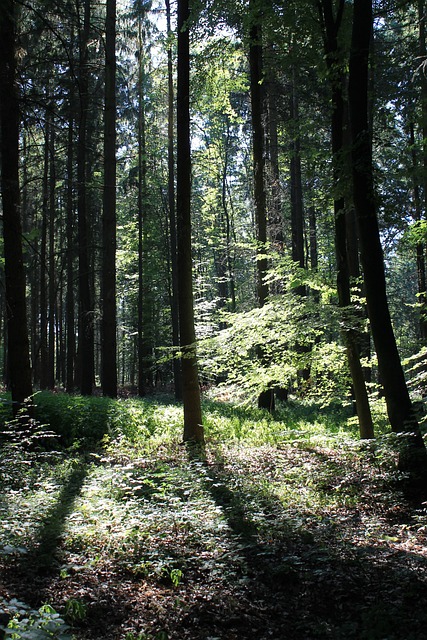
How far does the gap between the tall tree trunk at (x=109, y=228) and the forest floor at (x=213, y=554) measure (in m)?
8.33

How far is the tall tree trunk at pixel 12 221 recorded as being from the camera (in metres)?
9.51

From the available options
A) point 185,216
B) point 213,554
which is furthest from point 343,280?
point 213,554

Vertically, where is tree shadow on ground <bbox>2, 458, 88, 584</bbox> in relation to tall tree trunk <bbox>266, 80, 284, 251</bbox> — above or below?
below

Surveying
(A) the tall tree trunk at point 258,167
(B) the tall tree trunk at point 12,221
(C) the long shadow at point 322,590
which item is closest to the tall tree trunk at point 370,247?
(C) the long shadow at point 322,590

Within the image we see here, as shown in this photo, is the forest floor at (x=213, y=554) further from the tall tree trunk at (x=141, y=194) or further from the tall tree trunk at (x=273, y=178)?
the tall tree trunk at (x=141, y=194)

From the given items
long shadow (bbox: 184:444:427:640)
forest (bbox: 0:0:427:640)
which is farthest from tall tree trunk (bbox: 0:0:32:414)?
long shadow (bbox: 184:444:427:640)

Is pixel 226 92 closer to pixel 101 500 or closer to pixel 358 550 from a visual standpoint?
pixel 101 500

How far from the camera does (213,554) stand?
4.88 metres

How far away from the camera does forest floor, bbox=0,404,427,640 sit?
373cm

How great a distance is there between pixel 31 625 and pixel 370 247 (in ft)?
18.6

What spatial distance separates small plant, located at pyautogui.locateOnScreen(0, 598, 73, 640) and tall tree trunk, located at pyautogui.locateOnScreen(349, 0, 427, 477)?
186 inches

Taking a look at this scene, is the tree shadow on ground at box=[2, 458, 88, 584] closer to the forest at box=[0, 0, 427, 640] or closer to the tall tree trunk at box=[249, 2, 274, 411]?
the forest at box=[0, 0, 427, 640]

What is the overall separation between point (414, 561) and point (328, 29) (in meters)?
7.85

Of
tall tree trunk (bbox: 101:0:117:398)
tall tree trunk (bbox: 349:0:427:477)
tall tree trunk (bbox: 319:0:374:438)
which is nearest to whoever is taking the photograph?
tall tree trunk (bbox: 349:0:427:477)
